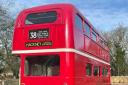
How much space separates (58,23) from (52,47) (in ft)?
2.79

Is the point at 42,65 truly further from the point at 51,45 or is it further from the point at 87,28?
the point at 87,28

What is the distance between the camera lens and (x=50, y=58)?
11.8m

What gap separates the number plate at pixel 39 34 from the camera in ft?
38.9

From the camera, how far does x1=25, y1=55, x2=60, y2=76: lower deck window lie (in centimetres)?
1175

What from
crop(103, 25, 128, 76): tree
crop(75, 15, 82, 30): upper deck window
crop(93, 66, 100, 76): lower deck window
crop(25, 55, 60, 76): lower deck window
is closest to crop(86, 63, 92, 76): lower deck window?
crop(93, 66, 100, 76): lower deck window

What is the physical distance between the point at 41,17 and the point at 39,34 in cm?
75

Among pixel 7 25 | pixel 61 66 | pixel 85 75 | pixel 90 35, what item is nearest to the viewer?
pixel 61 66

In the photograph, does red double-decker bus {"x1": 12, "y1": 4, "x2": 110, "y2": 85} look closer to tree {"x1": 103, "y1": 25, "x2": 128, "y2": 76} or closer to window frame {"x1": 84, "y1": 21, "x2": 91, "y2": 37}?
window frame {"x1": 84, "y1": 21, "x2": 91, "y2": 37}

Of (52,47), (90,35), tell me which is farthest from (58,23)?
(90,35)

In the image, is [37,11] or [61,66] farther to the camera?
[37,11]

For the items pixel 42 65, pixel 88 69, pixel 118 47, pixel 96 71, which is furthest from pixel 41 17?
pixel 118 47

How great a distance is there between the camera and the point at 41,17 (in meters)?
12.4

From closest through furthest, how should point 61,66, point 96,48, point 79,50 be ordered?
point 61,66 → point 79,50 → point 96,48

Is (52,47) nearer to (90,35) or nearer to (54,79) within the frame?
(54,79)
